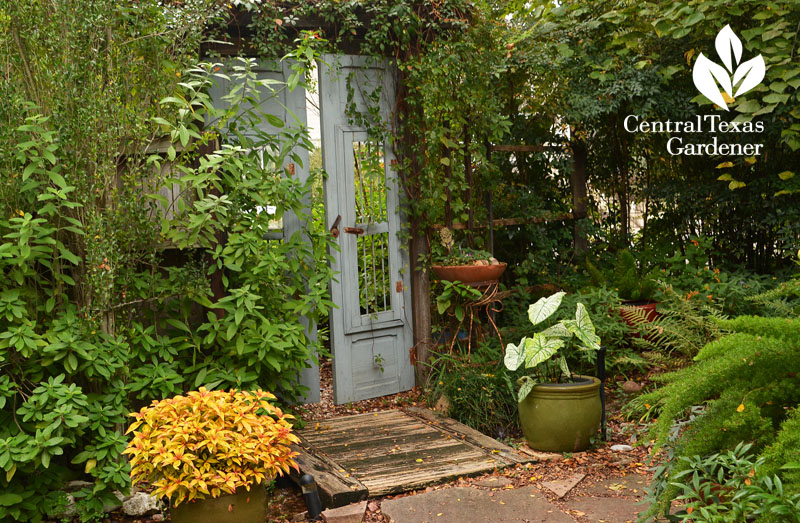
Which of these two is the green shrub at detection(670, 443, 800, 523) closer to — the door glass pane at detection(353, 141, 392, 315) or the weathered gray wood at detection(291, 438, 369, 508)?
the weathered gray wood at detection(291, 438, 369, 508)

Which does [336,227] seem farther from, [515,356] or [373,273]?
[515,356]

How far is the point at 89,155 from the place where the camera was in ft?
11.4

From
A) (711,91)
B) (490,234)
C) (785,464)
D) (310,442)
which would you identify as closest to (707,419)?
(785,464)

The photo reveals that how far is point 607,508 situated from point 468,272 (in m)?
2.09

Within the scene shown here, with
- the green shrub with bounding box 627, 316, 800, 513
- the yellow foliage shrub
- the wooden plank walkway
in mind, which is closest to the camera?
the green shrub with bounding box 627, 316, 800, 513

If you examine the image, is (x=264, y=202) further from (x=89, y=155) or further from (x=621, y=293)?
(x=621, y=293)

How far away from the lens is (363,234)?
17.4ft

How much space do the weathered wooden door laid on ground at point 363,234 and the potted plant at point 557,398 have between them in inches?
54.6

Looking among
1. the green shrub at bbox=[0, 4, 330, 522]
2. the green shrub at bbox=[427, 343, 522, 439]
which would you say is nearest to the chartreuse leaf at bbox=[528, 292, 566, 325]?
the green shrub at bbox=[427, 343, 522, 439]

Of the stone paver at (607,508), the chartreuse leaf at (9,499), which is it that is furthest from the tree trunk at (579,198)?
the chartreuse leaf at (9,499)

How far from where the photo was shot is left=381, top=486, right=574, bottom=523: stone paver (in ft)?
11.2

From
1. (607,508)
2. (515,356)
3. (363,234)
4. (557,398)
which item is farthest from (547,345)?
(363,234)

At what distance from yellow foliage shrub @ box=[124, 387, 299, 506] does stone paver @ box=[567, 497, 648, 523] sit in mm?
1443

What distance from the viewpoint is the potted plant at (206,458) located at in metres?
2.98
